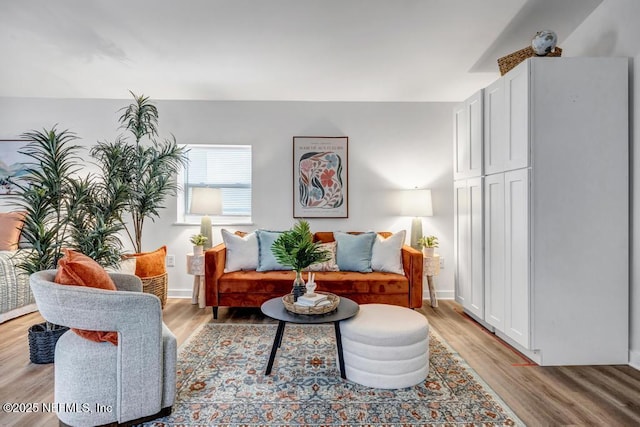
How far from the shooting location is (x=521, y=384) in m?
2.08

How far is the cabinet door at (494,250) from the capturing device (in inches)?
103

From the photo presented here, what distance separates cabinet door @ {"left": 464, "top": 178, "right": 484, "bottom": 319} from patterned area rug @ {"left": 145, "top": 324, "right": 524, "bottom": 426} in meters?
0.63

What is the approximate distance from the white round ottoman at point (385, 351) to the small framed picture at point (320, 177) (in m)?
2.05

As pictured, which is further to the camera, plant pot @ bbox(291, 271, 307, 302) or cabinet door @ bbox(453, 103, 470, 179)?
cabinet door @ bbox(453, 103, 470, 179)

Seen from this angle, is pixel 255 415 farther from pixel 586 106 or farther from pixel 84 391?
pixel 586 106

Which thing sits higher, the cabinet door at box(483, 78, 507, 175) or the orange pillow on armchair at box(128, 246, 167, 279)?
the cabinet door at box(483, 78, 507, 175)

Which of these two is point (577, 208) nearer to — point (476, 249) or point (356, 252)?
point (476, 249)

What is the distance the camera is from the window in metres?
4.16

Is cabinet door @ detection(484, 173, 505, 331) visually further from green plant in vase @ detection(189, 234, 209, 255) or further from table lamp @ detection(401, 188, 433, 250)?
green plant in vase @ detection(189, 234, 209, 255)

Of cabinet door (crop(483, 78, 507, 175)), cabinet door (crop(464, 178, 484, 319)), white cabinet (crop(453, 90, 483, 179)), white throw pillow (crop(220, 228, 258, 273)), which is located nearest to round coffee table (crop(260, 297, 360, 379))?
white throw pillow (crop(220, 228, 258, 273))

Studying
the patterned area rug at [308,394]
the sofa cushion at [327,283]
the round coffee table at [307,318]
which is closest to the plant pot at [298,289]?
the round coffee table at [307,318]

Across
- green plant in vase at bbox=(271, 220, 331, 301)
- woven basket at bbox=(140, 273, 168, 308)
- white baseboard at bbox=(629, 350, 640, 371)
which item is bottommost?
white baseboard at bbox=(629, 350, 640, 371)

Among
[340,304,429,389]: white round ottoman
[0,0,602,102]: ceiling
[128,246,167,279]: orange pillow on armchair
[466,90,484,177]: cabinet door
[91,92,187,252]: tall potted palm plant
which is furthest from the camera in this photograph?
[128,246,167,279]: orange pillow on armchair

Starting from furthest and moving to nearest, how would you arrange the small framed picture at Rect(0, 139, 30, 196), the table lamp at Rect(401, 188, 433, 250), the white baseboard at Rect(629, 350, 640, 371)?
1. the small framed picture at Rect(0, 139, 30, 196)
2. the table lamp at Rect(401, 188, 433, 250)
3. the white baseboard at Rect(629, 350, 640, 371)
